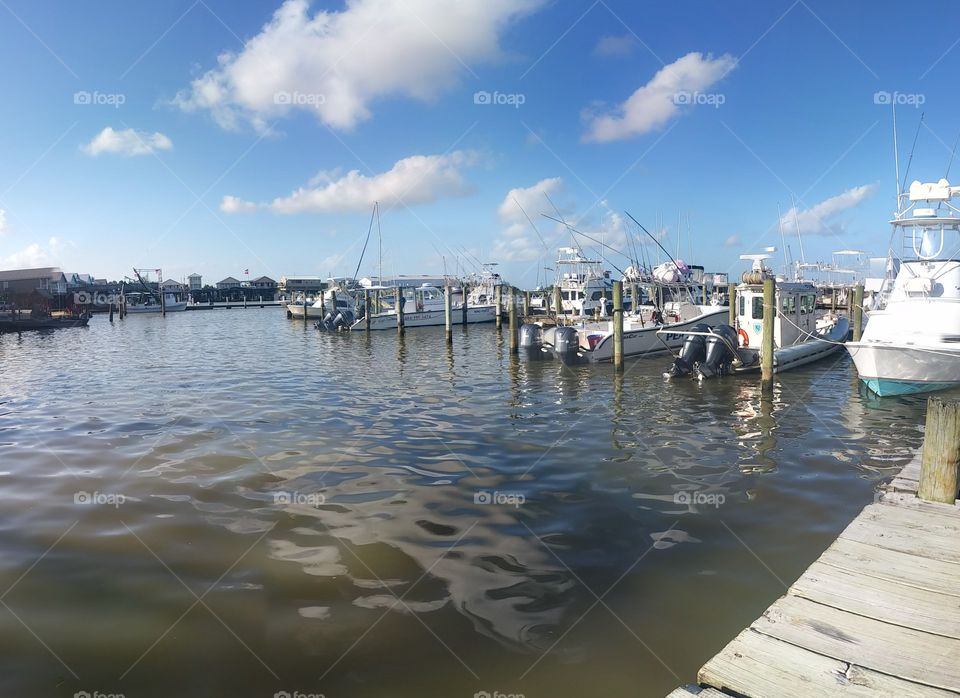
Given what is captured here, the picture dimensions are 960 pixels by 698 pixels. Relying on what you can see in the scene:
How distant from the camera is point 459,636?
193 inches

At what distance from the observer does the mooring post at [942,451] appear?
5352 mm

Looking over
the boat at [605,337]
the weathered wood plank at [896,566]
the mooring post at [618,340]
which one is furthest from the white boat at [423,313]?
the weathered wood plank at [896,566]

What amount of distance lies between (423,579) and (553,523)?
201 centimetres

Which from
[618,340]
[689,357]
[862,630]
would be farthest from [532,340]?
[862,630]

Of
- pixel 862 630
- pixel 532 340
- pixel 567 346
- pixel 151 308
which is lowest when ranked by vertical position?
pixel 862 630

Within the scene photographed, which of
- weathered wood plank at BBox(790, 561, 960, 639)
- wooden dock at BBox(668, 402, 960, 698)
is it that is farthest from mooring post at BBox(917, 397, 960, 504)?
weathered wood plank at BBox(790, 561, 960, 639)

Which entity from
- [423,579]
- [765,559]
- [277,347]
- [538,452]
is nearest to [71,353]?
[277,347]

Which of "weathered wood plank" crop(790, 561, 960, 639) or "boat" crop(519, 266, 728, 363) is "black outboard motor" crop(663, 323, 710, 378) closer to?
"boat" crop(519, 266, 728, 363)

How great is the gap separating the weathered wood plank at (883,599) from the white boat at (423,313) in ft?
114

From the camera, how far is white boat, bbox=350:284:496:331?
131ft

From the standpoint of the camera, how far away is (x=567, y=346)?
2106 centimetres

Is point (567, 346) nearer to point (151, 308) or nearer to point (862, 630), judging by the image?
point (862, 630)

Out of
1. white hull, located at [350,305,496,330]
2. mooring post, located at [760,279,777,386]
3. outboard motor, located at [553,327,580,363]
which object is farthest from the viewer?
white hull, located at [350,305,496,330]

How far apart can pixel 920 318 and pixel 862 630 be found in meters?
14.3
